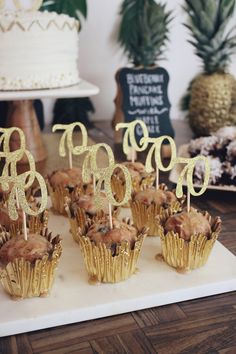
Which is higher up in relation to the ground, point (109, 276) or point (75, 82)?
point (75, 82)

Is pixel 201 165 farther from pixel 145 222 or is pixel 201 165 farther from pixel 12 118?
pixel 12 118

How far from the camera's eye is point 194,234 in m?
0.79

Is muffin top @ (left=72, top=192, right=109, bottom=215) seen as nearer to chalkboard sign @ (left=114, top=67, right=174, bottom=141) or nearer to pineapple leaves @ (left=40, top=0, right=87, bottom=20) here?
chalkboard sign @ (left=114, top=67, right=174, bottom=141)

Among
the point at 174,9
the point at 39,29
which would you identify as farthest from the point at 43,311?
the point at 174,9

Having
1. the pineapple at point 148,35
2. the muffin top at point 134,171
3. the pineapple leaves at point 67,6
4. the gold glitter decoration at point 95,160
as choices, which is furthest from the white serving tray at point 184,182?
the pineapple leaves at point 67,6

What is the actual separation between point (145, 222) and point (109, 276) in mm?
216

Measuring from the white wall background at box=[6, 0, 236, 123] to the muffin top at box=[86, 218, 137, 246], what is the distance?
1.26 metres

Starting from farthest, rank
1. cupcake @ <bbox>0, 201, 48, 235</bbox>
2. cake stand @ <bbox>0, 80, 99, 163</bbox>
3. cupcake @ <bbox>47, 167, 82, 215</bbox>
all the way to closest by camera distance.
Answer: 1. cake stand @ <bbox>0, 80, 99, 163</bbox>
2. cupcake @ <bbox>47, 167, 82, 215</bbox>
3. cupcake @ <bbox>0, 201, 48, 235</bbox>

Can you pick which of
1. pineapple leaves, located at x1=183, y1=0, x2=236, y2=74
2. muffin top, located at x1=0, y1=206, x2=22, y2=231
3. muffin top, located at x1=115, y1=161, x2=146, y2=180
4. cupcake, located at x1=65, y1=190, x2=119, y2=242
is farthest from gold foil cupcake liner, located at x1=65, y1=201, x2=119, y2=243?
pineapple leaves, located at x1=183, y1=0, x2=236, y2=74

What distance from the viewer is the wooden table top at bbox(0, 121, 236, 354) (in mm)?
648

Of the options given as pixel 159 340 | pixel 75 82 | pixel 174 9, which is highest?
pixel 174 9

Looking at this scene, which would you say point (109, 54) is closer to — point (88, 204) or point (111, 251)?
point (88, 204)

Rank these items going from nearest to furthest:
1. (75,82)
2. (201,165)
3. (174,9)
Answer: (201,165) → (75,82) → (174,9)

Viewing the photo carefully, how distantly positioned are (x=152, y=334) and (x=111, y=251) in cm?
15
